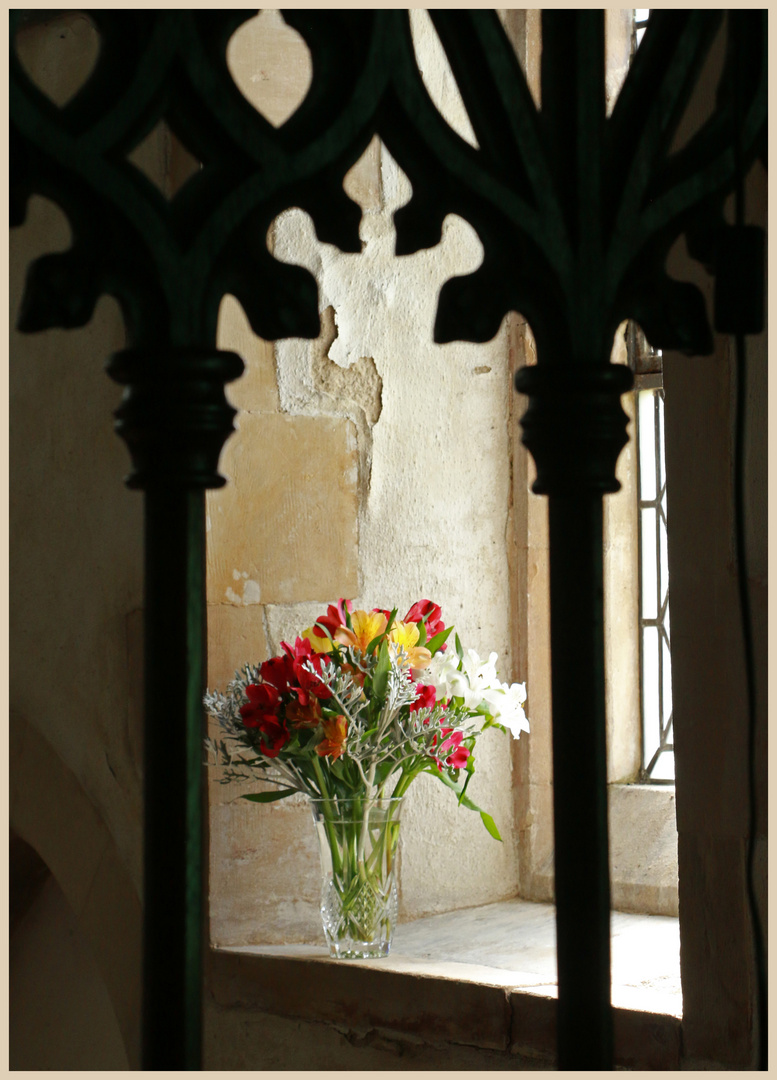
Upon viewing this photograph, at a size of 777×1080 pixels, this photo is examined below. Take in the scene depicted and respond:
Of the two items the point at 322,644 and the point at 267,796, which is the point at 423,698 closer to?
the point at 322,644

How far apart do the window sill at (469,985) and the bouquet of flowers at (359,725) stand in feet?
0.26

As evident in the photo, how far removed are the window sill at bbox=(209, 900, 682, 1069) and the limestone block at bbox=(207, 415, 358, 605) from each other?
2.06 ft

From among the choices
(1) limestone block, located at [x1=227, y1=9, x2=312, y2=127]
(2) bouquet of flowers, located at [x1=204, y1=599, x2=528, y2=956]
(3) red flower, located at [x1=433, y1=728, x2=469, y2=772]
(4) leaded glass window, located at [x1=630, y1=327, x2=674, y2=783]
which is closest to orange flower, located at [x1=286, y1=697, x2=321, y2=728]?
(2) bouquet of flowers, located at [x1=204, y1=599, x2=528, y2=956]

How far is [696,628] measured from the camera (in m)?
1.54

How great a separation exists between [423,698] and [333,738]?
6.5 inches

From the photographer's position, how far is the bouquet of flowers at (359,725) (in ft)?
5.91

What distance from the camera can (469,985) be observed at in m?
1.77

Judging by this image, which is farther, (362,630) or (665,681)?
(665,681)

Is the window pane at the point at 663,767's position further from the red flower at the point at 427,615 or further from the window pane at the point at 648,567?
the red flower at the point at 427,615

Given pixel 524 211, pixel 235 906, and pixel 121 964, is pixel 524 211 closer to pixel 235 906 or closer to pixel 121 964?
pixel 235 906

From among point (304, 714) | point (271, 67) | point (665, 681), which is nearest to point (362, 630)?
point (304, 714)

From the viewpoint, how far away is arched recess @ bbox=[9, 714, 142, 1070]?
86.2 inches

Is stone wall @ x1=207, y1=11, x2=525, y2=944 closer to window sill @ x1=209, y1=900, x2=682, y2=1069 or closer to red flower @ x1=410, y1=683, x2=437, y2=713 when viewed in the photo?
window sill @ x1=209, y1=900, x2=682, y2=1069

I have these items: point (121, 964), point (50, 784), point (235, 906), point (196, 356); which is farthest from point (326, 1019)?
point (196, 356)
